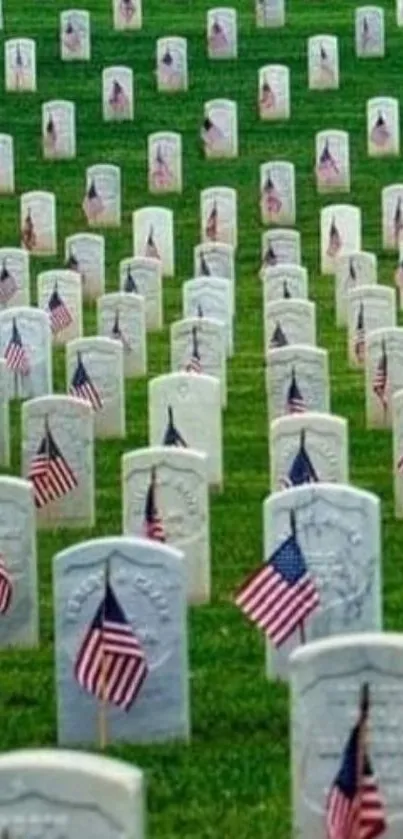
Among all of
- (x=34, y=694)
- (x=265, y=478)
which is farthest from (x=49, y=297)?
A: (x=34, y=694)

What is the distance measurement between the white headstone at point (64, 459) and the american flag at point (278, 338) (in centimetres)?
435

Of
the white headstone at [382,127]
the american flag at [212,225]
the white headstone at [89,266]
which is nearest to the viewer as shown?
the white headstone at [89,266]

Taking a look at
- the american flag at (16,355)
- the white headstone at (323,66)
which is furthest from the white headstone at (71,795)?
the white headstone at (323,66)

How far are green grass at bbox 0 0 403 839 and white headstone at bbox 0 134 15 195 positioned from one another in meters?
0.14

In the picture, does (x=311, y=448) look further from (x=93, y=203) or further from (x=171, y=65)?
(x=171, y=65)

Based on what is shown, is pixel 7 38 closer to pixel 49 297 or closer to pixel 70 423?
pixel 49 297

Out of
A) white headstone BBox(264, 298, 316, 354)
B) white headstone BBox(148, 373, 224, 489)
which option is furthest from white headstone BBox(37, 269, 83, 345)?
white headstone BBox(148, 373, 224, 489)

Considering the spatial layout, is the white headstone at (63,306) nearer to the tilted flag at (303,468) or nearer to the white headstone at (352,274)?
the white headstone at (352,274)

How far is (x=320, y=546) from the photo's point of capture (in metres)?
14.4

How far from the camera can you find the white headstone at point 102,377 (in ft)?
67.0

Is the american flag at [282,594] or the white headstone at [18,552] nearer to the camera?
the american flag at [282,594]

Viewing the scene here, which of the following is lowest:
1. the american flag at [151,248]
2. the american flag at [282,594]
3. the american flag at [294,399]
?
the american flag at [282,594]

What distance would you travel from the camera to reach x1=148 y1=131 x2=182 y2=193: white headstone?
28984 millimetres

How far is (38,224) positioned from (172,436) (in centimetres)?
868
